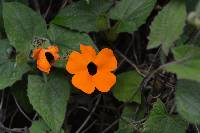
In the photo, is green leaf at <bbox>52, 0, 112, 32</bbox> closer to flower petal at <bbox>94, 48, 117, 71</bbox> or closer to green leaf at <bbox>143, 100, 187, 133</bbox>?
flower petal at <bbox>94, 48, 117, 71</bbox>

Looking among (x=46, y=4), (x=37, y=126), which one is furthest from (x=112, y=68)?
(x=46, y=4)

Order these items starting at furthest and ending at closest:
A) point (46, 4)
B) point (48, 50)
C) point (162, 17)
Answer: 1. point (46, 4)
2. point (48, 50)
3. point (162, 17)

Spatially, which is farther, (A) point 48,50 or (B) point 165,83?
(B) point 165,83

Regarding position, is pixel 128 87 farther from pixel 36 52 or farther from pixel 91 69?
pixel 36 52

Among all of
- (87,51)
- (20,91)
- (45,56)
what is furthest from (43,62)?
(20,91)

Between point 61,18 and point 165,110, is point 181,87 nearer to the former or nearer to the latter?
point 165,110

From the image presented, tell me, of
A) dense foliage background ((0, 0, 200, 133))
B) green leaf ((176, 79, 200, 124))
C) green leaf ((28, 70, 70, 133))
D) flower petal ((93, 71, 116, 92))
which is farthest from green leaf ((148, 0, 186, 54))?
green leaf ((28, 70, 70, 133))

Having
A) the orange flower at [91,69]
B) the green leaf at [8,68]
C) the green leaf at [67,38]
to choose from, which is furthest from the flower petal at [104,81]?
the green leaf at [8,68]
